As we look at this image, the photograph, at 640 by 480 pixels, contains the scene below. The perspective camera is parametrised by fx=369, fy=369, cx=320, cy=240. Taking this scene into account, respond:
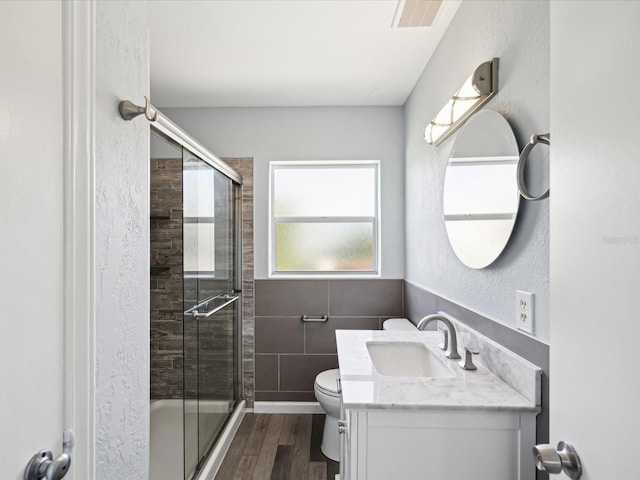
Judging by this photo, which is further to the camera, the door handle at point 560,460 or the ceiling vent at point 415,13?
the ceiling vent at point 415,13

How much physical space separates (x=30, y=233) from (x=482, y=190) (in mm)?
1436

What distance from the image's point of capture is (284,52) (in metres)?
2.14

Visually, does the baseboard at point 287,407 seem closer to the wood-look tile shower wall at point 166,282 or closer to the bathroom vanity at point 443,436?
the wood-look tile shower wall at point 166,282

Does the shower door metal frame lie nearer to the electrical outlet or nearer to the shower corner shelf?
the shower corner shelf

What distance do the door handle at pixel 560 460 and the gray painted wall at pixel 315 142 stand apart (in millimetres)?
2295

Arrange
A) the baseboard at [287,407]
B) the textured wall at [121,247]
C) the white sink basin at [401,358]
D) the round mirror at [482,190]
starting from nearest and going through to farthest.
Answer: the textured wall at [121,247] → the round mirror at [482,190] → the white sink basin at [401,358] → the baseboard at [287,407]

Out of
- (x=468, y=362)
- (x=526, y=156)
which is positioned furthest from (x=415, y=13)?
(x=468, y=362)

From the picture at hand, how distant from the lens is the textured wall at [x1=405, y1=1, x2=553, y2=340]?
3.65 feet

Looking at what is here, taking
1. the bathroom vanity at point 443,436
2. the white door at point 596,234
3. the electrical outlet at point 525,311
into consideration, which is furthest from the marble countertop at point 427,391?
the white door at point 596,234

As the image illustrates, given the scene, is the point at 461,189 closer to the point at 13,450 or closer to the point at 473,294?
the point at 473,294

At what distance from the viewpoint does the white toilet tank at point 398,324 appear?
2.53 m

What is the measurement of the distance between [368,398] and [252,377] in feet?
6.74

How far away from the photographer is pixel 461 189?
1.67 m

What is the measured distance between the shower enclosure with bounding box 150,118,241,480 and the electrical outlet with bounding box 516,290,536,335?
1.44 meters
